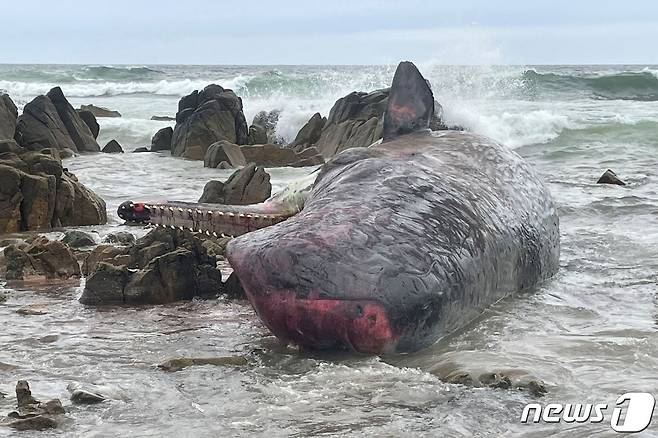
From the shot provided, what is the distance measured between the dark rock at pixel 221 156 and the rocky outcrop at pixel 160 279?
30.9 ft

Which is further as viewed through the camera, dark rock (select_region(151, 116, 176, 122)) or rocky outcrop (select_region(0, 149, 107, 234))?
dark rock (select_region(151, 116, 176, 122))

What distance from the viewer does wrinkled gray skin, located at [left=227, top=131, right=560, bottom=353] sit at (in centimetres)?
415

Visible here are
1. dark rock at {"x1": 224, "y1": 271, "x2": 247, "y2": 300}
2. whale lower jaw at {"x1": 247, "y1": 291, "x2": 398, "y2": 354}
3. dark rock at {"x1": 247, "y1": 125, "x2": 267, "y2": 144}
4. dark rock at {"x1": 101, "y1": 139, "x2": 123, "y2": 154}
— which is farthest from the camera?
dark rock at {"x1": 247, "y1": 125, "x2": 267, "y2": 144}

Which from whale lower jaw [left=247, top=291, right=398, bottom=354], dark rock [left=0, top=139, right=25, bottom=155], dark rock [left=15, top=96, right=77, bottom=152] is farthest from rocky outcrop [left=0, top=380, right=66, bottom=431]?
dark rock [left=15, top=96, right=77, bottom=152]

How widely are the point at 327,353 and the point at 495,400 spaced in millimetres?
858

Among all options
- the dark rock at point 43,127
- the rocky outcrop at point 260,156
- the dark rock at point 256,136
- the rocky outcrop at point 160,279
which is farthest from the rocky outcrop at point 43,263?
the dark rock at point 256,136

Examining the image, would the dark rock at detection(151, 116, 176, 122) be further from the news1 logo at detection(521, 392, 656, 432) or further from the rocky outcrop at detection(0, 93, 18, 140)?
the news1 logo at detection(521, 392, 656, 432)

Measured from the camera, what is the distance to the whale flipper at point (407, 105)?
261 inches

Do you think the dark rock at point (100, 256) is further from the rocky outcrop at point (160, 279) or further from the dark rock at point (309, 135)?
the dark rock at point (309, 135)

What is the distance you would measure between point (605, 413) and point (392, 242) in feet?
4.22

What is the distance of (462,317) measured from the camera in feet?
15.1

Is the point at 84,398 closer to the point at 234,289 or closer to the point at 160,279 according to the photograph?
the point at 160,279

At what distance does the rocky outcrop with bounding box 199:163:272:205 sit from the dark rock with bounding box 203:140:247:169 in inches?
217

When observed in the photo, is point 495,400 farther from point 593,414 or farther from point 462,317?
point 462,317
